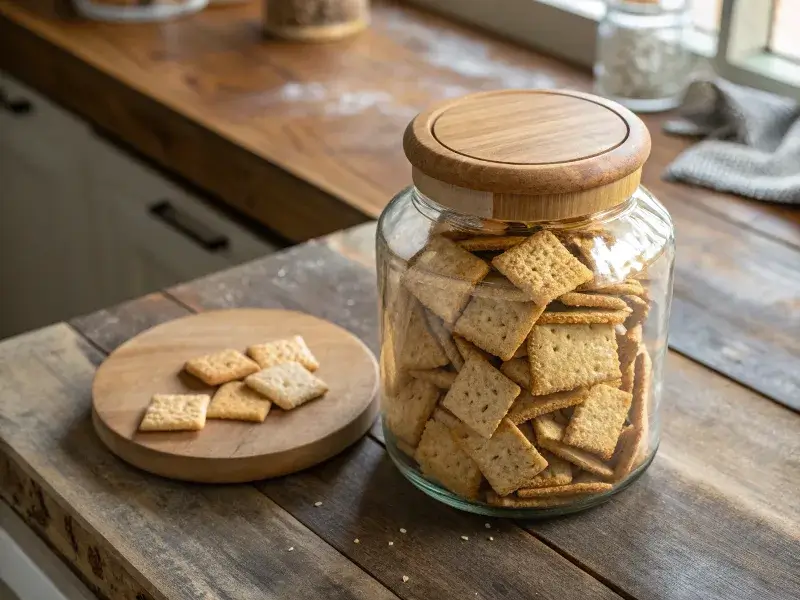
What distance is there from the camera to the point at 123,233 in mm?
1872

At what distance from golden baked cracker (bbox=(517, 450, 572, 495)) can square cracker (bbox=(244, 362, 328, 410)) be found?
0.21 meters

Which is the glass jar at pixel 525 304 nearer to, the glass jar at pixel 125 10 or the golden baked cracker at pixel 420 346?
the golden baked cracker at pixel 420 346

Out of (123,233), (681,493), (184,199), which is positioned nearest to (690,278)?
(681,493)

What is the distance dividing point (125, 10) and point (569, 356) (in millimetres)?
1433

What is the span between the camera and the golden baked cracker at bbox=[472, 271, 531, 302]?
2.59ft

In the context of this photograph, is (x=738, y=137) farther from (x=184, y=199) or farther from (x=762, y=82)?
(x=184, y=199)

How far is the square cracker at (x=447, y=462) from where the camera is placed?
85 centimetres

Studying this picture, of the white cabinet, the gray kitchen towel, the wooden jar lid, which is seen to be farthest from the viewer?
the white cabinet

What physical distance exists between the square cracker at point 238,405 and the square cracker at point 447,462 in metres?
0.14

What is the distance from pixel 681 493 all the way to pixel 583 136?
28 centimetres

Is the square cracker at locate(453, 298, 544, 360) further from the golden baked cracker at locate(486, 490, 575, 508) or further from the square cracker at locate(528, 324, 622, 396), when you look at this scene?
the golden baked cracker at locate(486, 490, 575, 508)

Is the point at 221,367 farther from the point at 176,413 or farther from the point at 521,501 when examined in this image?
the point at 521,501

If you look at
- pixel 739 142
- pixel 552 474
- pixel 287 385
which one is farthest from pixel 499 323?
pixel 739 142

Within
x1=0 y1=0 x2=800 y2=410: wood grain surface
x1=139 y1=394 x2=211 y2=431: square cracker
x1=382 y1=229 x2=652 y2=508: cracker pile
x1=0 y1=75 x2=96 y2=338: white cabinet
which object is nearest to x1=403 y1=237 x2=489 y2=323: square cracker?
x1=382 y1=229 x2=652 y2=508: cracker pile
